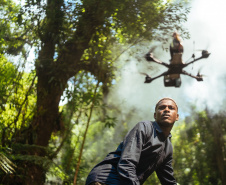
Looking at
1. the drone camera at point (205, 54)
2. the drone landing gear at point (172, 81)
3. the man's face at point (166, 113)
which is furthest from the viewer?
the drone landing gear at point (172, 81)

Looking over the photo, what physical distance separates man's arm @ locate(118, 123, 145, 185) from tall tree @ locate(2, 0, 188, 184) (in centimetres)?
478

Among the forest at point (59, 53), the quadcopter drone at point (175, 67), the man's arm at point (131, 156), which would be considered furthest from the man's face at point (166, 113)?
the quadcopter drone at point (175, 67)

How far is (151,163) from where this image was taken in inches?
77.1

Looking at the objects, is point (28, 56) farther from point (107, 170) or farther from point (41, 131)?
point (107, 170)

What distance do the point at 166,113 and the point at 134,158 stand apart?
0.48 metres

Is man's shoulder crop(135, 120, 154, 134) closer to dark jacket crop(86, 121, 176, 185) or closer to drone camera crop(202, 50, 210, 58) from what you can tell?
dark jacket crop(86, 121, 176, 185)

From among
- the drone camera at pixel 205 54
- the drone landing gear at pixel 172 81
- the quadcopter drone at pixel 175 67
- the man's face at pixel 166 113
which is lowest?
the man's face at pixel 166 113

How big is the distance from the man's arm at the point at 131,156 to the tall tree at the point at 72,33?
4.78m

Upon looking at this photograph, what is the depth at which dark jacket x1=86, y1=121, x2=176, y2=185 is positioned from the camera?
166 centimetres

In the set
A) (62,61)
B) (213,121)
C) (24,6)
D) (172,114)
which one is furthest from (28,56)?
(213,121)

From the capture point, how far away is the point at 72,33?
743cm

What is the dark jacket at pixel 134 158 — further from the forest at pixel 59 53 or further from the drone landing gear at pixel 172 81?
the drone landing gear at pixel 172 81

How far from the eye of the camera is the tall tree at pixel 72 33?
6711 mm

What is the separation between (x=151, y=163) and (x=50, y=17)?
5.75 metres
